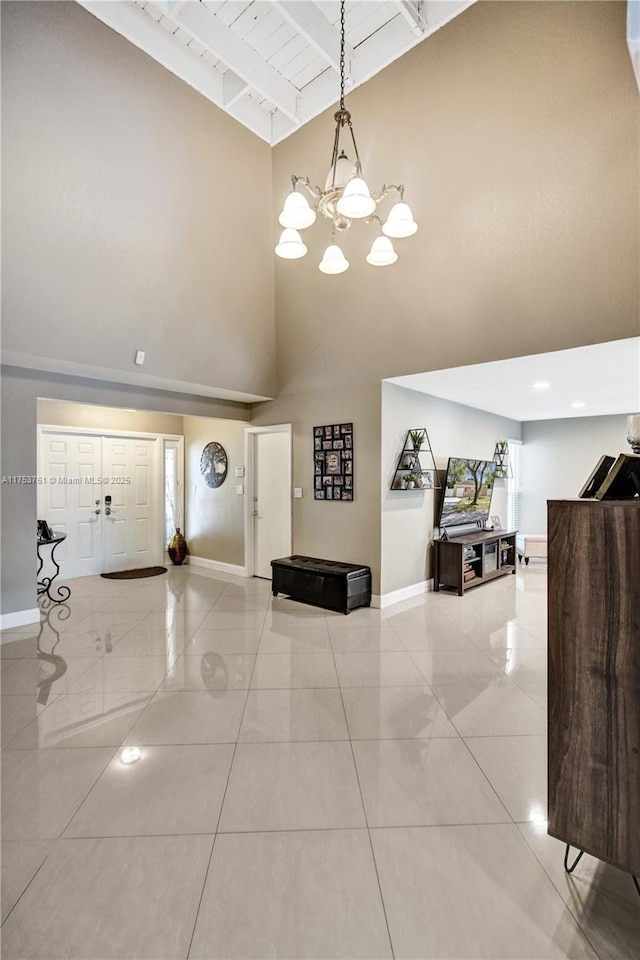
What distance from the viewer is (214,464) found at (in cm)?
711

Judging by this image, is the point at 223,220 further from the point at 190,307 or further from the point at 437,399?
the point at 437,399

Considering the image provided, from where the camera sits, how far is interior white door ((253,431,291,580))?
20.0 ft

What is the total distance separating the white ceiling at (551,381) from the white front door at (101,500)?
456cm

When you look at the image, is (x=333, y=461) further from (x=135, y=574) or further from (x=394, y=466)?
(x=135, y=574)

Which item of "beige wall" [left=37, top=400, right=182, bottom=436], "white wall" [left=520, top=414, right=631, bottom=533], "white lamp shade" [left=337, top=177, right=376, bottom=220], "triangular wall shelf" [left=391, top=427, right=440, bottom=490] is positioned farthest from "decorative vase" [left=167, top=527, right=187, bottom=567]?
"white wall" [left=520, top=414, right=631, bottom=533]

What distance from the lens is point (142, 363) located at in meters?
4.49

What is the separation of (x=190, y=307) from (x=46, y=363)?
4.91ft

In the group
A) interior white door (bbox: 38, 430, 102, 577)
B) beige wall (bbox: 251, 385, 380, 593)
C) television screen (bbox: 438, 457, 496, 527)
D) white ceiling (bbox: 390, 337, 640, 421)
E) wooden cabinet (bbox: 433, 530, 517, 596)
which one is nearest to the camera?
white ceiling (bbox: 390, 337, 640, 421)

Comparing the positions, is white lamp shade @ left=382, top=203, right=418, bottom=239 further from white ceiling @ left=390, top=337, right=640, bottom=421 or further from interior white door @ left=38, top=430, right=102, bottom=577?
interior white door @ left=38, top=430, right=102, bottom=577

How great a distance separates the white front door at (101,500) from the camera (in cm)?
629

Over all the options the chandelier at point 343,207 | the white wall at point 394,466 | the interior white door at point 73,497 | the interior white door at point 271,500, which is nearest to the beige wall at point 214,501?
the interior white door at point 271,500

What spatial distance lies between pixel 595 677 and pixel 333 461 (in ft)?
13.3

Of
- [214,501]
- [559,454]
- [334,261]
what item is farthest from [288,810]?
[559,454]

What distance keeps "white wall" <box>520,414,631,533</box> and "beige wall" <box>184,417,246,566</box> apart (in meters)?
5.44
